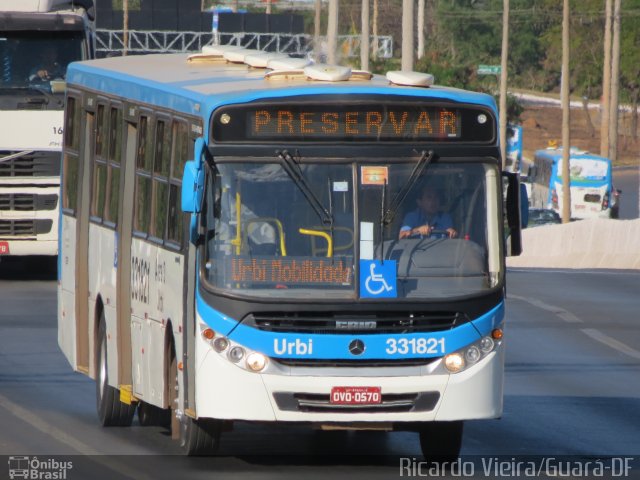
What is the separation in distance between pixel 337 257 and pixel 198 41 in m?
90.3

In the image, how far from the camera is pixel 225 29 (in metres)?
97.2

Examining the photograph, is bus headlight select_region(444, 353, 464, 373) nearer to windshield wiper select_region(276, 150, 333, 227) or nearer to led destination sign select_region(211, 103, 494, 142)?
windshield wiper select_region(276, 150, 333, 227)

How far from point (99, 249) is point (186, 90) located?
92.0 inches

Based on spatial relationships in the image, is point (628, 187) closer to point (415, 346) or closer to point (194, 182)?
point (415, 346)

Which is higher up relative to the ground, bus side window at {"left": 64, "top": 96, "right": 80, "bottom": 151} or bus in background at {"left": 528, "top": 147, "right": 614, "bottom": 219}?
bus side window at {"left": 64, "top": 96, "right": 80, "bottom": 151}

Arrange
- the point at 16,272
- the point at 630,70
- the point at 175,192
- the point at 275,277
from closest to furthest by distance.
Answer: the point at 275,277 → the point at 175,192 → the point at 16,272 → the point at 630,70

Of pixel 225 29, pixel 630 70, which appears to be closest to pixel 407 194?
pixel 225 29

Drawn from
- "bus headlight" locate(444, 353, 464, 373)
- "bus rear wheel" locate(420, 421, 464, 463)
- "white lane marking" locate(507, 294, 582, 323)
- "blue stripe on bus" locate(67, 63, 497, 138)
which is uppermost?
"blue stripe on bus" locate(67, 63, 497, 138)

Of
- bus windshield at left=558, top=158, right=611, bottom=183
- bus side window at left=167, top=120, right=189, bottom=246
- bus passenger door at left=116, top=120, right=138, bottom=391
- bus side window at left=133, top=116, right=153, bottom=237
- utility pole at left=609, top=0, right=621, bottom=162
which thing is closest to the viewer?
bus side window at left=167, top=120, right=189, bottom=246

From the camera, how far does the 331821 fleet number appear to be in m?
10.9

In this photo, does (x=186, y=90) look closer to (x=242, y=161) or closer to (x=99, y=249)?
(x=242, y=161)

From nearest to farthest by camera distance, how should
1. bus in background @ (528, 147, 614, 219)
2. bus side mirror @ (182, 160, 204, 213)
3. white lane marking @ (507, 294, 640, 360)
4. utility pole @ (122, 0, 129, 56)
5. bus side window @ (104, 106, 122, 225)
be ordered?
bus side mirror @ (182, 160, 204, 213) < bus side window @ (104, 106, 122, 225) < white lane marking @ (507, 294, 640, 360) < bus in background @ (528, 147, 614, 219) < utility pole @ (122, 0, 129, 56)

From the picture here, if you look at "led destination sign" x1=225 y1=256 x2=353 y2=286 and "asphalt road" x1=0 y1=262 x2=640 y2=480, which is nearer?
"led destination sign" x1=225 y1=256 x2=353 y2=286

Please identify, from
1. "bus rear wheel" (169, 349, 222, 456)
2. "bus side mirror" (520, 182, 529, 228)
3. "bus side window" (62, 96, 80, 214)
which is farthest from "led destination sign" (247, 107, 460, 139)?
"bus side window" (62, 96, 80, 214)
